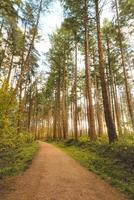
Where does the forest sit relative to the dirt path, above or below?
above

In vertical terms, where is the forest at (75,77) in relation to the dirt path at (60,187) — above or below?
above

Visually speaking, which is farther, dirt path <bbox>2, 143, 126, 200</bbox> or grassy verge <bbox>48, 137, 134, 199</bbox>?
grassy verge <bbox>48, 137, 134, 199</bbox>

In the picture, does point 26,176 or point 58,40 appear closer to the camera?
point 26,176

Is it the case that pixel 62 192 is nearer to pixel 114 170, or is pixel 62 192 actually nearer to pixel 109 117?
pixel 114 170

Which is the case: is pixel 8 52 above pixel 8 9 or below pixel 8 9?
above

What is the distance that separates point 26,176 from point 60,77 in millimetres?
21686

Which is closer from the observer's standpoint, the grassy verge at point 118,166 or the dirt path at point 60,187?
the dirt path at point 60,187

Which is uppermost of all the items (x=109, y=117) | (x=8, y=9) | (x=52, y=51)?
(x=52, y=51)

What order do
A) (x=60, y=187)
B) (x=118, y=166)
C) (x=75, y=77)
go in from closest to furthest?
(x=60, y=187)
(x=118, y=166)
(x=75, y=77)

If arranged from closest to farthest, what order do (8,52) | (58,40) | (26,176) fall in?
(26,176), (8,52), (58,40)

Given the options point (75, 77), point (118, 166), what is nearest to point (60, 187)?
point (118, 166)

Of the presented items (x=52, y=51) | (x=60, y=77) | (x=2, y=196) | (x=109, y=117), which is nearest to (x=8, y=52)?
(x=52, y=51)

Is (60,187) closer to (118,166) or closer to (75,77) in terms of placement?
(118,166)

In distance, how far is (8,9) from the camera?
34.3ft
